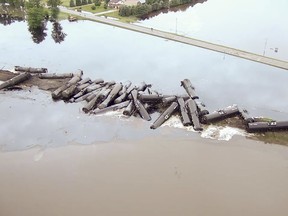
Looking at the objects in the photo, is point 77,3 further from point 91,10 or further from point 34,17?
point 34,17

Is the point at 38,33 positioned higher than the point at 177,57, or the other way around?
the point at 38,33

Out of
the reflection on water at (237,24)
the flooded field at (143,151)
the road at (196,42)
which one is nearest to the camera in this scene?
the flooded field at (143,151)

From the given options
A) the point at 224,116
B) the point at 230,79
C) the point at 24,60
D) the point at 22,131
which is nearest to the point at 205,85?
the point at 230,79

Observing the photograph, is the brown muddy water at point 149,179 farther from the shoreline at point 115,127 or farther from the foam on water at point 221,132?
the shoreline at point 115,127

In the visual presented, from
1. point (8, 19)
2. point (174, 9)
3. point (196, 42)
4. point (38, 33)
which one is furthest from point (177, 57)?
point (8, 19)

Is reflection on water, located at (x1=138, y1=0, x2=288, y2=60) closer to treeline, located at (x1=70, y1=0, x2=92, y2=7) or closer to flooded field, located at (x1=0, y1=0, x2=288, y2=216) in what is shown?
flooded field, located at (x1=0, y1=0, x2=288, y2=216)

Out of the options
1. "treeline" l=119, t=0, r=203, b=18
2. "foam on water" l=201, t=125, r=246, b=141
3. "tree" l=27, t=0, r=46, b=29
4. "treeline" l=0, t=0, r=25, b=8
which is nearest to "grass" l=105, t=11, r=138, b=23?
"treeline" l=119, t=0, r=203, b=18

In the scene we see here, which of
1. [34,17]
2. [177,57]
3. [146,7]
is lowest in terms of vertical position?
[177,57]

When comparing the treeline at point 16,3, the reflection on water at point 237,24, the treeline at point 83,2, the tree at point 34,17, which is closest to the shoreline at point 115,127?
the reflection on water at point 237,24

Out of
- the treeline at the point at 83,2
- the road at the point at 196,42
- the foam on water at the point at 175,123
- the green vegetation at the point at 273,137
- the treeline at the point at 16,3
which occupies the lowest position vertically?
the green vegetation at the point at 273,137

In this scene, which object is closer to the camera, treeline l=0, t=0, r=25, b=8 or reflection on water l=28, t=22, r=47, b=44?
reflection on water l=28, t=22, r=47, b=44
